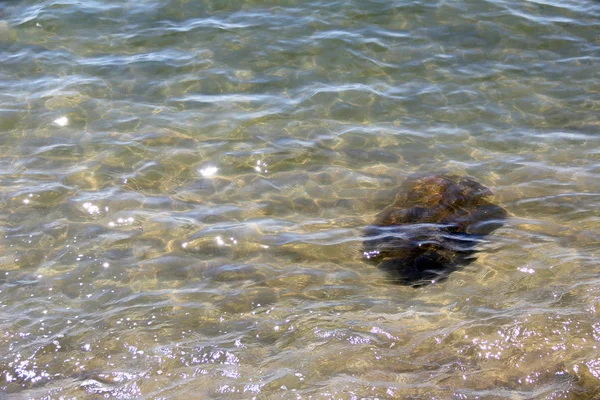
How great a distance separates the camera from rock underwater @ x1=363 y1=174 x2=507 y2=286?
5.63m

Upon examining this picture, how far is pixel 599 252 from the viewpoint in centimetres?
559

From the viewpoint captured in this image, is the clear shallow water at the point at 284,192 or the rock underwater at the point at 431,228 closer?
the clear shallow water at the point at 284,192

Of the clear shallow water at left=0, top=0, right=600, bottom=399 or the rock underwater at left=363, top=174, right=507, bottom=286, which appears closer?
the clear shallow water at left=0, top=0, right=600, bottom=399

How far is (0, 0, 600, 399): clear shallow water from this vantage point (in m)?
4.50

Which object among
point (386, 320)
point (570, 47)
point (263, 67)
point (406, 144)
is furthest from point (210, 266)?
point (570, 47)

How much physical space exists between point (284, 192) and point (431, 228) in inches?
62.4

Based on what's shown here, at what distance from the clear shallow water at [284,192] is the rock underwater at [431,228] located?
0.15m

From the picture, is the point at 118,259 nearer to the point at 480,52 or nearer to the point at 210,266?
the point at 210,266

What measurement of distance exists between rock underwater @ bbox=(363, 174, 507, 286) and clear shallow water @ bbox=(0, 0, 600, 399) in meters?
0.15

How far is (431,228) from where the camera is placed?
606cm

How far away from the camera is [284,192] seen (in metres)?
6.73

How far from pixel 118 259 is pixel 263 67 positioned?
3.97m

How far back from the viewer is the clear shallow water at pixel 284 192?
14.8ft

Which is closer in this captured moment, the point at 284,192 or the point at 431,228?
the point at 431,228
